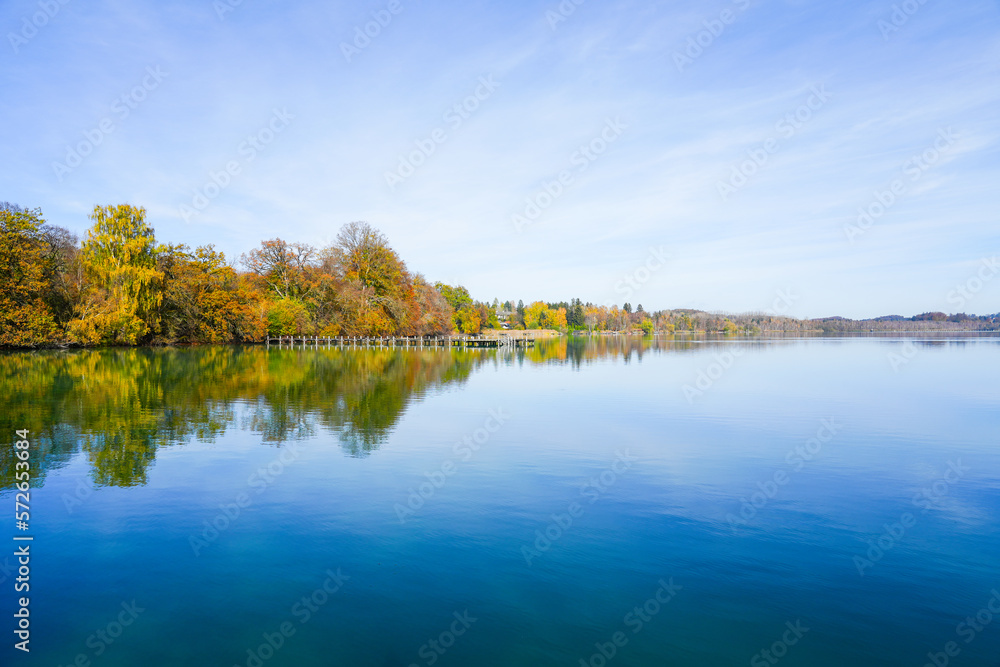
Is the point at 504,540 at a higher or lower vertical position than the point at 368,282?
lower

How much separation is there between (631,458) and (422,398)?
36.6 ft

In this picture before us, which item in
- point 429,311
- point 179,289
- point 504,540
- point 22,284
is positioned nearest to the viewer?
point 504,540

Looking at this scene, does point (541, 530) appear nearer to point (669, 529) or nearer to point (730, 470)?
point (669, 529)

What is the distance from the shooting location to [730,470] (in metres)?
11.5

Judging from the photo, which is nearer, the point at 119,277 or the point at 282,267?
the point at 119,277

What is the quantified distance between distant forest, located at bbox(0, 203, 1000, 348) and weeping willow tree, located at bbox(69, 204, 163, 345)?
9cm

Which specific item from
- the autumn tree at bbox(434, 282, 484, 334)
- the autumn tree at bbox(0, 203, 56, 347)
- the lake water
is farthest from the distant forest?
the lake water

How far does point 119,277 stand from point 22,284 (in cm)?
796

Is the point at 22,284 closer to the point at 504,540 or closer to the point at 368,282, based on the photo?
the point at 368,282

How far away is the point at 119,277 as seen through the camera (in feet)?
165

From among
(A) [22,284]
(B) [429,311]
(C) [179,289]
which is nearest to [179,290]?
(C) [179,289]

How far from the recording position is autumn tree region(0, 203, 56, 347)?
42250mm

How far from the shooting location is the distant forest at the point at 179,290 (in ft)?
146

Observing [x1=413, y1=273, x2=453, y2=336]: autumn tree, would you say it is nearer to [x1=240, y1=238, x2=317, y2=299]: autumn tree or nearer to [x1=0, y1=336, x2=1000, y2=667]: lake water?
[x1=240, y1=238, x2=317, y2=299]: autumn tree
